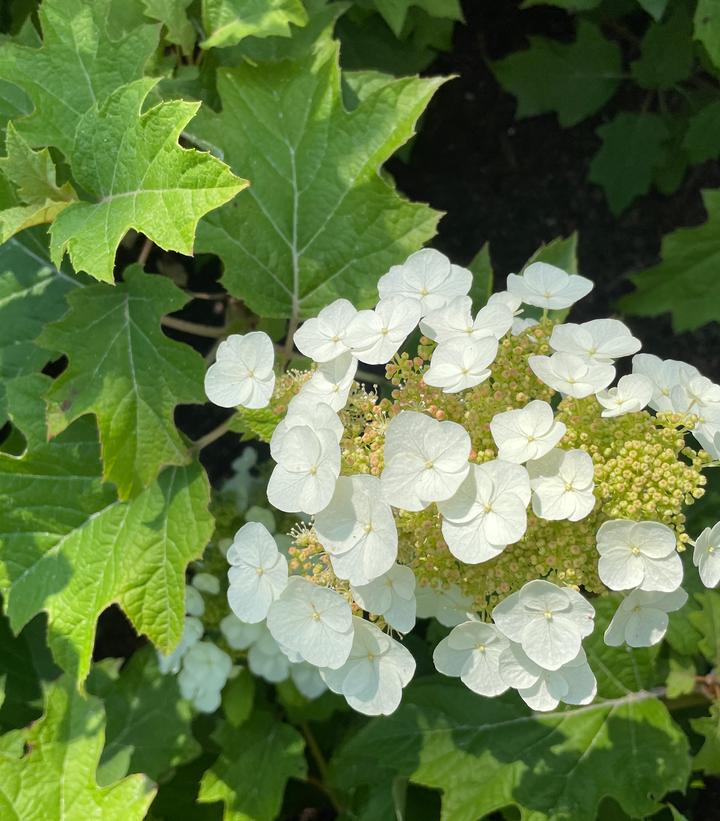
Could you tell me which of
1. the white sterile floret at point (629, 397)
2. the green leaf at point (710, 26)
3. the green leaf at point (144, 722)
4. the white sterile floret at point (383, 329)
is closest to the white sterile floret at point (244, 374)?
the white sterile floret at point (383, 329)

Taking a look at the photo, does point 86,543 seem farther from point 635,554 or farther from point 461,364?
point 635,554

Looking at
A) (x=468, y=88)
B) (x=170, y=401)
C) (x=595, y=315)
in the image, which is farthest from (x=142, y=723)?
(x=468, y=88)

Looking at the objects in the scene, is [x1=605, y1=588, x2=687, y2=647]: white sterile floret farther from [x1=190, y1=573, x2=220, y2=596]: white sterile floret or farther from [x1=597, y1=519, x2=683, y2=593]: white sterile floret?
[x1=190, y1=573, x2=220, y2=596]: white sterile floret

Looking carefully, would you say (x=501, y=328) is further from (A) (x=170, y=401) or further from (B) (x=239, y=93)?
(B) (x=239, y=93)

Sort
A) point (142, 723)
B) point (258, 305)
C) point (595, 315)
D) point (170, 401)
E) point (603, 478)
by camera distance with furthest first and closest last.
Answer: point (595, 315)
point (142, 723)
point (258, 305)
point (170, 401)
point (603, 478)

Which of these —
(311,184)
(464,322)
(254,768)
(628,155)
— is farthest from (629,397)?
(628,155)

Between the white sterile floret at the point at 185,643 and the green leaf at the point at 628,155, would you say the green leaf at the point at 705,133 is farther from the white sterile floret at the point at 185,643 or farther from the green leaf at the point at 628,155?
the white sterile floret at the point at 185,643
